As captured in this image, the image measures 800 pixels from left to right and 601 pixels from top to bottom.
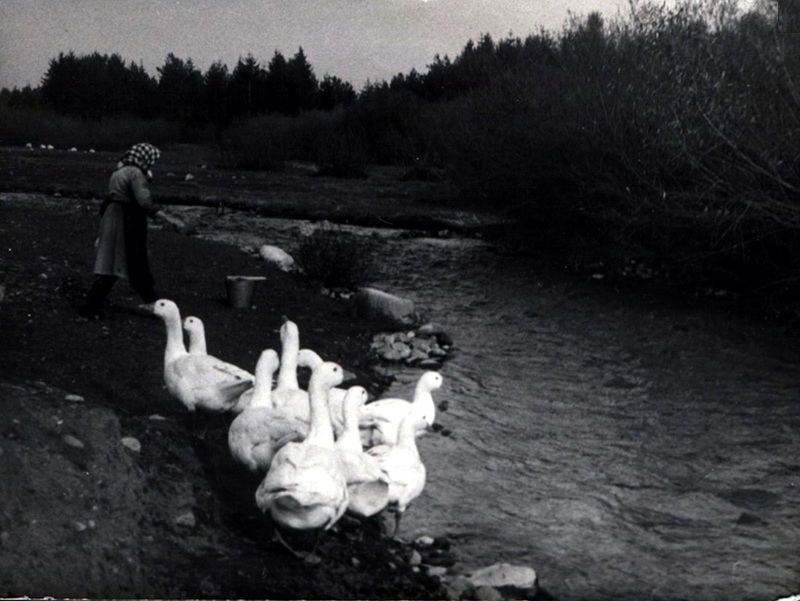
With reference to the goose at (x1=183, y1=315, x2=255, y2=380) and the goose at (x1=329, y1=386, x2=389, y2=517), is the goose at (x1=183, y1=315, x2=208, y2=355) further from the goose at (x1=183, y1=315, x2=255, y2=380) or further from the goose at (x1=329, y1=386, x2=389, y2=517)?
the goose at (x1=329, y1=386, x2=389, y2=517)

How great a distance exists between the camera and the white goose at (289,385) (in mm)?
3887

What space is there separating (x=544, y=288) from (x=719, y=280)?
130cm

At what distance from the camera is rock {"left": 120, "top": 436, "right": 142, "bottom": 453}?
3564 millimetres

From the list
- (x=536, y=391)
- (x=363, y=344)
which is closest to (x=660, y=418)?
(x=536, y=391)

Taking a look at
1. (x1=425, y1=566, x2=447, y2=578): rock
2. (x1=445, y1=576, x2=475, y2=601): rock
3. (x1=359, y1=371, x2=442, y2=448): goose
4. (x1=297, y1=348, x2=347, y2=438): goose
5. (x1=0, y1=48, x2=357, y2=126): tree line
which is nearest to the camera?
(x1=445, y1=576, x2=475, y2=601): rock

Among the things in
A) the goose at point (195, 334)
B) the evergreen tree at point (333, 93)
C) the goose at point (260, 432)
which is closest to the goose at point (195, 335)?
the goose at point (195, 334)

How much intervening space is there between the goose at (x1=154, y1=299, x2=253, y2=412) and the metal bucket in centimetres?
48

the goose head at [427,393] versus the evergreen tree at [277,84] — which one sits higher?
the evergreen tree at [277,84]

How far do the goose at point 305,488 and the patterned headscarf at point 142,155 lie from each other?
1.42m

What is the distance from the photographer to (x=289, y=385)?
403 centimetres

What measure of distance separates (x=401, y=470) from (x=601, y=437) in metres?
1.21

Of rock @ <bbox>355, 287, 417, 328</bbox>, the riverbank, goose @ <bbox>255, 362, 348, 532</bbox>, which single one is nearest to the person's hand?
the riverbank

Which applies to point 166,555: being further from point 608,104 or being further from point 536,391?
point 608,104

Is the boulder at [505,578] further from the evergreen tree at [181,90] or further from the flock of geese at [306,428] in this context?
the evergreen tree at [181,90]
